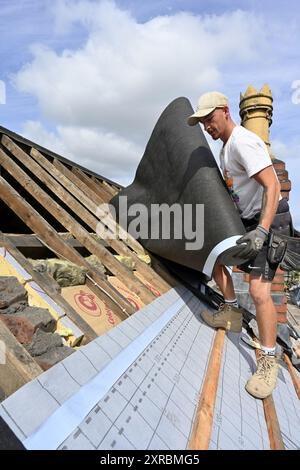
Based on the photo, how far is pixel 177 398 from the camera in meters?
1.67

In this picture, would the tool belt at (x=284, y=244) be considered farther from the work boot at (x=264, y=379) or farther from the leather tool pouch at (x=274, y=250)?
the work boot at (x=264, y=379)

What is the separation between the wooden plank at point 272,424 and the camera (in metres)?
1.63

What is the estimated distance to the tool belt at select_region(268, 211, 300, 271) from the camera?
237cm

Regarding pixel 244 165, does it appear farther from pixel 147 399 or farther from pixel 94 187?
pixel 94 187

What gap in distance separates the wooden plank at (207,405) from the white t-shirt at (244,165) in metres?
1.15

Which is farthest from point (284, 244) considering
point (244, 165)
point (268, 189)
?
point (244, 165)

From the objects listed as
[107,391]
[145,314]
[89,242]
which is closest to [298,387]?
[145,314]

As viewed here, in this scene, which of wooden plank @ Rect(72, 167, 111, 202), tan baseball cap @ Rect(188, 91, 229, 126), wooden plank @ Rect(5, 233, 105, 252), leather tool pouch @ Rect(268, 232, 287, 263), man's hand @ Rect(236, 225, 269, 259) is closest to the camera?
man's hand @ Rect(236, 225, 269, 259)

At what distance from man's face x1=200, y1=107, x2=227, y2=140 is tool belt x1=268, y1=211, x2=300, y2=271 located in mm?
822

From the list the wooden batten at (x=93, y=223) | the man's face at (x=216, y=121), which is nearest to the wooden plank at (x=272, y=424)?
the wooden batten at (x=93, y=223)

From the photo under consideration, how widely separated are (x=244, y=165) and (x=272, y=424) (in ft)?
5.25

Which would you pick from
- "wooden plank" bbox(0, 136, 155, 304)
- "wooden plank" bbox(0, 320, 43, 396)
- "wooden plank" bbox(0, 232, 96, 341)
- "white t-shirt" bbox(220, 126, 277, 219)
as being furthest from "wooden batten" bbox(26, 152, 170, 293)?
"wooden plank" bbox(0, 320, 43, 396)

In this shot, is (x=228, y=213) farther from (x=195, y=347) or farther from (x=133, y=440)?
(x=133, y=440)

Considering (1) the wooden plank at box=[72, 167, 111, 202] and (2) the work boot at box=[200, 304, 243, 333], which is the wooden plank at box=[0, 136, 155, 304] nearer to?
(2) the work boot at box=[200, 304, 243, 333]
